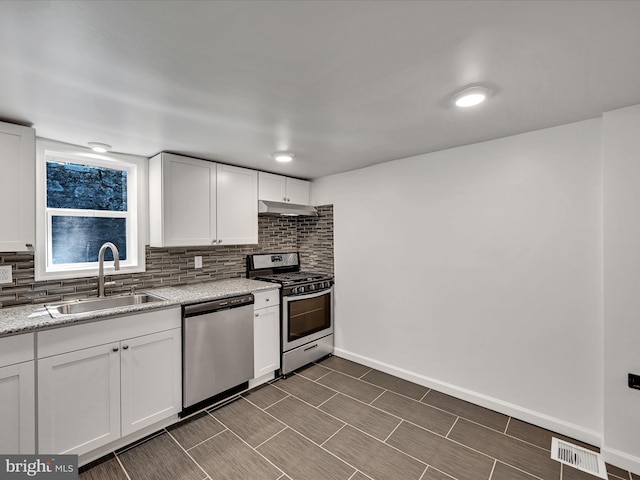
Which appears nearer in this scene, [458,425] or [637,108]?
[637,108]

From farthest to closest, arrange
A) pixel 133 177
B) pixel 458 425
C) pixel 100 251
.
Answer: pixel 133 177 → pixel 100 251 → pixel 458 425

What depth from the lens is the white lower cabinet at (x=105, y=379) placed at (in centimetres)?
176

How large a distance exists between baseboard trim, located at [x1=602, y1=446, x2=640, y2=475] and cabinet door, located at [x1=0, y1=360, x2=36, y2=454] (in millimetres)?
3556

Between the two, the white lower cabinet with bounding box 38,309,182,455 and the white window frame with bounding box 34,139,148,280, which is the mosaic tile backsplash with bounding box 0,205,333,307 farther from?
the white lower cabinet with bounding box 38,309,182,455

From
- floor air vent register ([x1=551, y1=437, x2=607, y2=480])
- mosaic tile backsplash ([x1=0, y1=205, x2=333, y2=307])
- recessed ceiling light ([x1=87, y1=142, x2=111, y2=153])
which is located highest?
recessed ceiling light ([x1=87, y1=142, x2=111, y2=153])

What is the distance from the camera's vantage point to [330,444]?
6.86 ft

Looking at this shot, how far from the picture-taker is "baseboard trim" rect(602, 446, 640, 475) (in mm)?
1838

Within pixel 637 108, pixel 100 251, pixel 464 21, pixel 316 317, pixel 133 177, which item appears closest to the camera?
pixel 464 21

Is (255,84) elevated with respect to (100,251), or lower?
elevated

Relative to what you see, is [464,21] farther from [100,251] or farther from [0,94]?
[100,251]

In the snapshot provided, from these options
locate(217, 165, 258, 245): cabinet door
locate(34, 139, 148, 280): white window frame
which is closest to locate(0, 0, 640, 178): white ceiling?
locate(34, 139, 148, 280): white window frame

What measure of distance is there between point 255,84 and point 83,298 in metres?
2.27

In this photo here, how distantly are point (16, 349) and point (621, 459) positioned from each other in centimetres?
373

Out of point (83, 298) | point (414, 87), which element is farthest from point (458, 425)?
point (83, 298)
